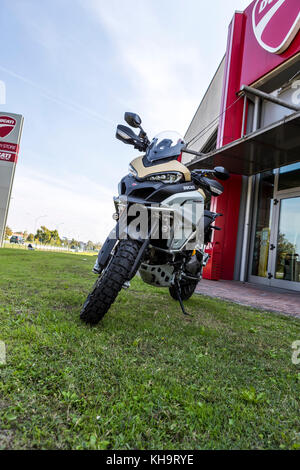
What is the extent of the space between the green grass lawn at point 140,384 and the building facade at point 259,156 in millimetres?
5510

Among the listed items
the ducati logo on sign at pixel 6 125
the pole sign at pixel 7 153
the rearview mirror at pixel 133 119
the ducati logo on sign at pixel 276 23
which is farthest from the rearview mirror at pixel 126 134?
the ducati logo on sign at pixel 6 125

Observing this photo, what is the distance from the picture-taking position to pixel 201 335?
269 centimetres

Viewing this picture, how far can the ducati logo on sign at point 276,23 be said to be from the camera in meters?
7.07

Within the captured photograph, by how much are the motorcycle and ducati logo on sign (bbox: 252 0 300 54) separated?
21.2 ft

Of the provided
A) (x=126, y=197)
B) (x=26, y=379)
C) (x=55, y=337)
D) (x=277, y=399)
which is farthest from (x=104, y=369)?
(x=126, y=197)

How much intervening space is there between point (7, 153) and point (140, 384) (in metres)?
24.6

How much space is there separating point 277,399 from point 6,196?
24.3m

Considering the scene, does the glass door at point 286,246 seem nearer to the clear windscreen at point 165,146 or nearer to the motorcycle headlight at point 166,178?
the clear windscreen at point 165,146

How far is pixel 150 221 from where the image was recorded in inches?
103

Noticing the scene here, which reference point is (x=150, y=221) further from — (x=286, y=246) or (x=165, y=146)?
(x=286, y=246)

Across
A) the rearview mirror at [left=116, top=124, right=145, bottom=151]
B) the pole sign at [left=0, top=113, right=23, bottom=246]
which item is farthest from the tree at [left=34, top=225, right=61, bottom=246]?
the rearview mirror at [left=116, top=124, right=145, bottom=151]

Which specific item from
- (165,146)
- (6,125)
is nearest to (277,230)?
(165,146)

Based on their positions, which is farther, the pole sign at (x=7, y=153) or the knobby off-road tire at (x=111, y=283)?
the pole sign at (x=7, y=153)
